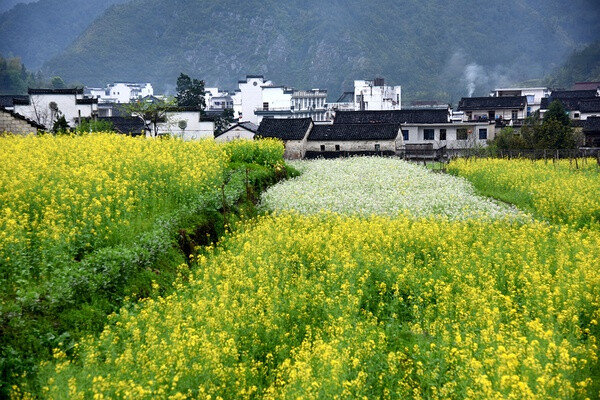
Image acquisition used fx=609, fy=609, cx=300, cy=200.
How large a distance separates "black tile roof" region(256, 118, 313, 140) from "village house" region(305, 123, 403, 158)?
48.5 inches

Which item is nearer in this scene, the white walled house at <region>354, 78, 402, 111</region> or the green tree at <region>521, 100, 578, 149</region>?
the green tree at <region>521, 100, 578, 149</region>

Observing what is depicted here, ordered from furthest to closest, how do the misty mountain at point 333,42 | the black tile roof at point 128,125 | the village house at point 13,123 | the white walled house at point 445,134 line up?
the misty mountain at point 333,42 → the white walled house at point 445,134 → the black tile roof at point 128,125 → the village house at point 13,123

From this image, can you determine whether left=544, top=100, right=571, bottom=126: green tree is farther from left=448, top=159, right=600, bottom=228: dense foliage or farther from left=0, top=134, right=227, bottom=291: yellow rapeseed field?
left=0, top=134, right=227, bottom=291: yellow rapeseed field

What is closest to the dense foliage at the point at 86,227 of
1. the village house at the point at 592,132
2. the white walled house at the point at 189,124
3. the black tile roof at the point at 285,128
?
the black tile roof at the point at 285,128

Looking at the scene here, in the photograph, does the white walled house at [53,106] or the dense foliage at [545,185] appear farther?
the white walled house at [53,106]

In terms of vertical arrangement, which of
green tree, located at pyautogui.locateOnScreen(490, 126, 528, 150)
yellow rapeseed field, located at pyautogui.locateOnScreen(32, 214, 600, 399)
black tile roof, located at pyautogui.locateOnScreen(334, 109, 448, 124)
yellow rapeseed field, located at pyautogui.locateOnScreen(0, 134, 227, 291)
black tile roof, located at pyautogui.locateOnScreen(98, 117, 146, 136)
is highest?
black tile roof, located at pyautogui.locateOnScreen(334, 109, 448, 124)

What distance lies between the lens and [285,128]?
45562mm

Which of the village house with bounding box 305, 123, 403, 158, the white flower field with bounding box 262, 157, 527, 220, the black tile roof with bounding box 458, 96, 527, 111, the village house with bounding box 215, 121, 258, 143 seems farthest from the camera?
the black tile roof with bounding box 458, 96, 527, 111

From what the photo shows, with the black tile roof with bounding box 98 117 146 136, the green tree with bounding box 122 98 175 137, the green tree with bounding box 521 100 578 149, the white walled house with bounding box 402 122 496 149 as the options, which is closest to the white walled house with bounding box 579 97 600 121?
the white walled house with bounding box 402 122 496 149

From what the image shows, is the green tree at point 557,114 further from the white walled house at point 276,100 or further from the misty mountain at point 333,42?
the misty mountain at point 333,42

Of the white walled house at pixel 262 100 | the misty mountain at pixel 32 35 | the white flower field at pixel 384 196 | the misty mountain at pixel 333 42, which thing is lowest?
the white flower field at pixel 384 196

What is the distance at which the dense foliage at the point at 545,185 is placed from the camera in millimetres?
20116

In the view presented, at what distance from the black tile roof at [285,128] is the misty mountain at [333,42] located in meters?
74.6

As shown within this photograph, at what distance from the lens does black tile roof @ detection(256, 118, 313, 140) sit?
44656 millimetres
